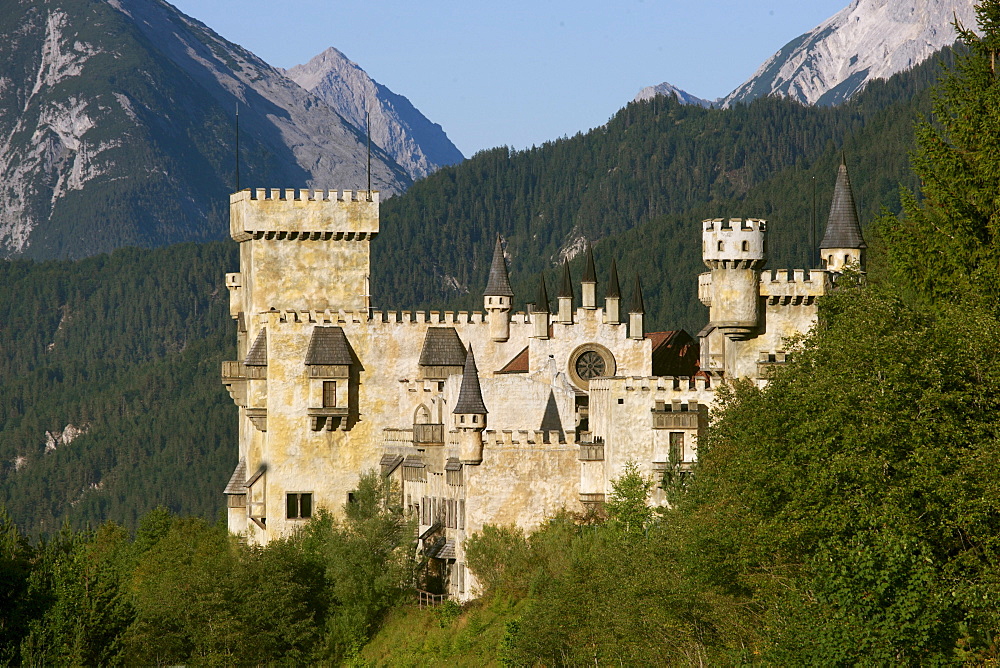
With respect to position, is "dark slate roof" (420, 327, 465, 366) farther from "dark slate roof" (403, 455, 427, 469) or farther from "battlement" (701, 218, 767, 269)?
"battlement" (701, 218, 767, 269)

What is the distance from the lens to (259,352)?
71.6m

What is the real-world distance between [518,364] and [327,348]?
810 cm

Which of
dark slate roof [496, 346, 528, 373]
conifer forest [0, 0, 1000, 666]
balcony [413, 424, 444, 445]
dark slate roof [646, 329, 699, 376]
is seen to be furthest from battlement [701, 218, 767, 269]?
balcony [413, 424, 444, 445]

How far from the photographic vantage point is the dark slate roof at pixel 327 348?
233 ft

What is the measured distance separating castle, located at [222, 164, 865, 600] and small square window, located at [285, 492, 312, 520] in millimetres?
60

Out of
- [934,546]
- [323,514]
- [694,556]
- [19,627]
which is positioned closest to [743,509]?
[694,556]

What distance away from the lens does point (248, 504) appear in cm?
7225

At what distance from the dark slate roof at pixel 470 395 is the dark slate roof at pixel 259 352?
39.6 feet

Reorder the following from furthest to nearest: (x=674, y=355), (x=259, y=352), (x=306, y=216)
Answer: (x=306, y=216), (x=674, y=355), (x=259, y=352)

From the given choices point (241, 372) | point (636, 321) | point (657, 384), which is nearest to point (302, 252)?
point (241, 372)

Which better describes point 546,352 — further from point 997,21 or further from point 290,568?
point 997,21

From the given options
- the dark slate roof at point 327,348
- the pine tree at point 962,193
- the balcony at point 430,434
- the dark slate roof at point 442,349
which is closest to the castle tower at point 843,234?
the dark slate roof at point 442,349

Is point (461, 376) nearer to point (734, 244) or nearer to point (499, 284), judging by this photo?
point (499, 284)

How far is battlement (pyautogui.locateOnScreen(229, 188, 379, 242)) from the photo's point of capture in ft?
244
